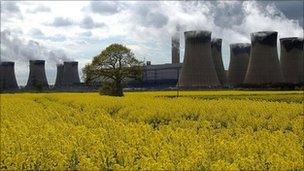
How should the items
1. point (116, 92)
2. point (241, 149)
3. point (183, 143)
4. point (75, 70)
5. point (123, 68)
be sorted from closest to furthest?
point (241, 149), point (183, 143), point (116, 92), point (123, 68), point (75, 70)

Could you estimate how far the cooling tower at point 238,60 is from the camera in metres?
87.4

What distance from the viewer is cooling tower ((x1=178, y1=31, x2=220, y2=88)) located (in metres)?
69.7

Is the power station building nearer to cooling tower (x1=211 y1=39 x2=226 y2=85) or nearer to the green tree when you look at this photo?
cooling tower (x1=211 y1=39 x2=226 y2=85)

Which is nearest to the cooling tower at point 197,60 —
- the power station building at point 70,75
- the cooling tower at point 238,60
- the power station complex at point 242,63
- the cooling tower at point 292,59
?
the power station complex at point 242,63

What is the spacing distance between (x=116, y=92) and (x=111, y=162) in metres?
37.1

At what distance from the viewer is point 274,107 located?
18.7 meters

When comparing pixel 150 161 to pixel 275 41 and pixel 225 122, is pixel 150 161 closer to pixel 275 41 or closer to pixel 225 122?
pixel 225 122

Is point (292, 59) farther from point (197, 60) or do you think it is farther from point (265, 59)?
point (197, 60)

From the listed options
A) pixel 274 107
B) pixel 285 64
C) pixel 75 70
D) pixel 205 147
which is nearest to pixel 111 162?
pixel 205 147

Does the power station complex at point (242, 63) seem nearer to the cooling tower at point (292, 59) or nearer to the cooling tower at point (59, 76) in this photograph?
the cooling tower at point (292, 59)

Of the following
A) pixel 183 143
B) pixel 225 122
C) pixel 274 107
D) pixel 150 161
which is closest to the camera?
pixel 150 161

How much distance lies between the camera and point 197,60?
6975 cm

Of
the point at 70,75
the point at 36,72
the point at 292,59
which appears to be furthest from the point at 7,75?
the point at 292,59

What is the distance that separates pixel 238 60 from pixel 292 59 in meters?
10.2
